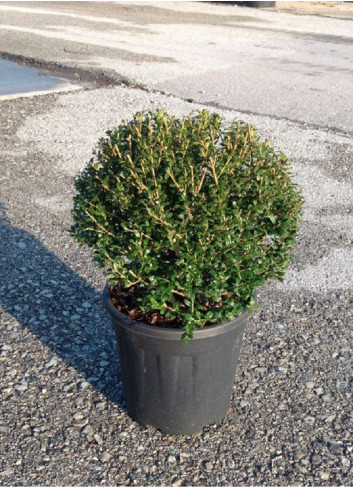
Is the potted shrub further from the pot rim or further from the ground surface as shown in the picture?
the ground surface

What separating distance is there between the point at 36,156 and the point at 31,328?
3501 mm

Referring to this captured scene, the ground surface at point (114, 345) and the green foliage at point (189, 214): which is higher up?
the green foliage at point (189, 214)

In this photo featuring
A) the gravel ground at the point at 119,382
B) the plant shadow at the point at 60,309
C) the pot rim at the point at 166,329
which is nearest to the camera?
the pot rim at the point at 166,329

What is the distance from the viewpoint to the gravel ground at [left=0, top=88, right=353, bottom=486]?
322 cm

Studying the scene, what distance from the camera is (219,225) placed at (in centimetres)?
290

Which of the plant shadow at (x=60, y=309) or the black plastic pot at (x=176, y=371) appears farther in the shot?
the plant shadow at (x=60, y=309)

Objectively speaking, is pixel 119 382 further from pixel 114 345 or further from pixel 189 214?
pixel 189 214

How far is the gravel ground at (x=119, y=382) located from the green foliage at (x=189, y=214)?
728mm

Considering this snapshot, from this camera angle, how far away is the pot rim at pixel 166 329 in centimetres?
307

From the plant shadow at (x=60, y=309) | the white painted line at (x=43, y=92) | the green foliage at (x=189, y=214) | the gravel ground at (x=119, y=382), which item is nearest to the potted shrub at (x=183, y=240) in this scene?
the green foliage at (x=189, y=214)

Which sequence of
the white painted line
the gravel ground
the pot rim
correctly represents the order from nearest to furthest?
the pot rim < the gravel ground < the white painted line

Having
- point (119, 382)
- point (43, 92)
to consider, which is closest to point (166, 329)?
point (119, 382)

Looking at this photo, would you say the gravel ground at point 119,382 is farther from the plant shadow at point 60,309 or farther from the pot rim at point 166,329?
the pot rim at point 166,329

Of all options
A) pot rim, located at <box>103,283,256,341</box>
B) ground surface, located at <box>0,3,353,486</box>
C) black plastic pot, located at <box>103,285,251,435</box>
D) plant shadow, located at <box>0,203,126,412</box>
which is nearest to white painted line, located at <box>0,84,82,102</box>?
ground surface, located at <box>0,3,353,486</box>
